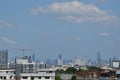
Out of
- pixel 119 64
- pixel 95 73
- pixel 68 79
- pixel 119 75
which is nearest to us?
pixel 68 79

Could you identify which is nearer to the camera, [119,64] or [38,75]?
[38,75]

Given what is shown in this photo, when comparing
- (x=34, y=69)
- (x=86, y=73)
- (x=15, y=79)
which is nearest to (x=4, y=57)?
(x=86, y=73)

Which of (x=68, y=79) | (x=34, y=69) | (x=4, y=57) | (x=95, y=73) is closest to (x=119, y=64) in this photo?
(x=4, y=57)

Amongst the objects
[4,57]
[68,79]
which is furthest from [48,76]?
[4,57]

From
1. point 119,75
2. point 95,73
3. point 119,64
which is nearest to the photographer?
point 119,75

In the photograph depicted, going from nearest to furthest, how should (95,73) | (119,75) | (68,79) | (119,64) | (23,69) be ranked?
(23,69) → (68,79) → (119,75) → (95,73) → (119,64)

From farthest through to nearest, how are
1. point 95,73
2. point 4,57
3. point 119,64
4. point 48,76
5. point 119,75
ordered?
point 119,64 < point 4,57 < point 95,73 < point 119,75 < point 48,76

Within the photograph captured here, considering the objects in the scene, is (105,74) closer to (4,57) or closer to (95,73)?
(95,73)

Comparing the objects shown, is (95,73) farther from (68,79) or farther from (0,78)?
(0,78)

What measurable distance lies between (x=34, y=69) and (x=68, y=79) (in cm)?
1048

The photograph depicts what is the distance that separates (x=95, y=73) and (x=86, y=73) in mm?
1966

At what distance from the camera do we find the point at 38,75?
118 ft

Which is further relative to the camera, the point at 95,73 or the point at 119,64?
the point at 119,64

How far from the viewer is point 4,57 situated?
101 meters
